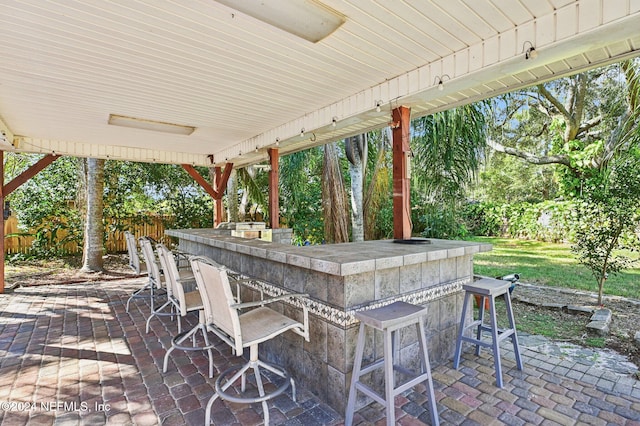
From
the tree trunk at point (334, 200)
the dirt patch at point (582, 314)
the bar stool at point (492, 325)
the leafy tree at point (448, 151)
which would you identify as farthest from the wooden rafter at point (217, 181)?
the dirt patch at point (582, 314)

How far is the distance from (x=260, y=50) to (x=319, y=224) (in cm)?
734

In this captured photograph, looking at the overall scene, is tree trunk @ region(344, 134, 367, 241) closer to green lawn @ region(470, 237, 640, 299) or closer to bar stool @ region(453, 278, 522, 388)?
green lawn @ region(470, 237, 640, 299)

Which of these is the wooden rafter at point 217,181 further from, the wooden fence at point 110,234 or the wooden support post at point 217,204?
the wooden fence at point 110,234

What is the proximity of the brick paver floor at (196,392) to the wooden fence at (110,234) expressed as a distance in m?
6.46

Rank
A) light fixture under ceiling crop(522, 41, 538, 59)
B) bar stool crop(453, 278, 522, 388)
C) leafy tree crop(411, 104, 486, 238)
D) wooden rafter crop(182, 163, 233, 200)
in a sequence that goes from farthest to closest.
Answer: wooden rafter crop(182, 163, 233, 200) → leafy tree crop(411, 104, 486, 238) → bar stool crop(453, 278, 522, 388) → light fixture under ceiling crop(522, 41, 538, 59)

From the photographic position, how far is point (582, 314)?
4.25 m

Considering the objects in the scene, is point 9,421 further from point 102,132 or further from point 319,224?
point 319,224

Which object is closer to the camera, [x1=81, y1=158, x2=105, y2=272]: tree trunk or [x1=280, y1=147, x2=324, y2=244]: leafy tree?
[x1=81, y1=158, x2=105, y2=272]: tree trunk

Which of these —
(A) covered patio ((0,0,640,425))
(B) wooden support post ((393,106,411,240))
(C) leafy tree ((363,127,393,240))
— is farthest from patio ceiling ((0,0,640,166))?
(C) leafy tree ((363,127,393,240))

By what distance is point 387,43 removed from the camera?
2758mm

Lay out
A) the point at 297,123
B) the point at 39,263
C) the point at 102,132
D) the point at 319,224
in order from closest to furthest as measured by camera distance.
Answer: the point at 297,123 < the point at 102,132 < the point at 39,263 < the point at 319,224

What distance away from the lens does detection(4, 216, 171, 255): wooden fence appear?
8.89 meters

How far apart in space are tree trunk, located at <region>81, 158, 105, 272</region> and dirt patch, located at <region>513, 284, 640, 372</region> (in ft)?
27.6

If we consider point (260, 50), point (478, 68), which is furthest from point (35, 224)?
point (478, 68)
